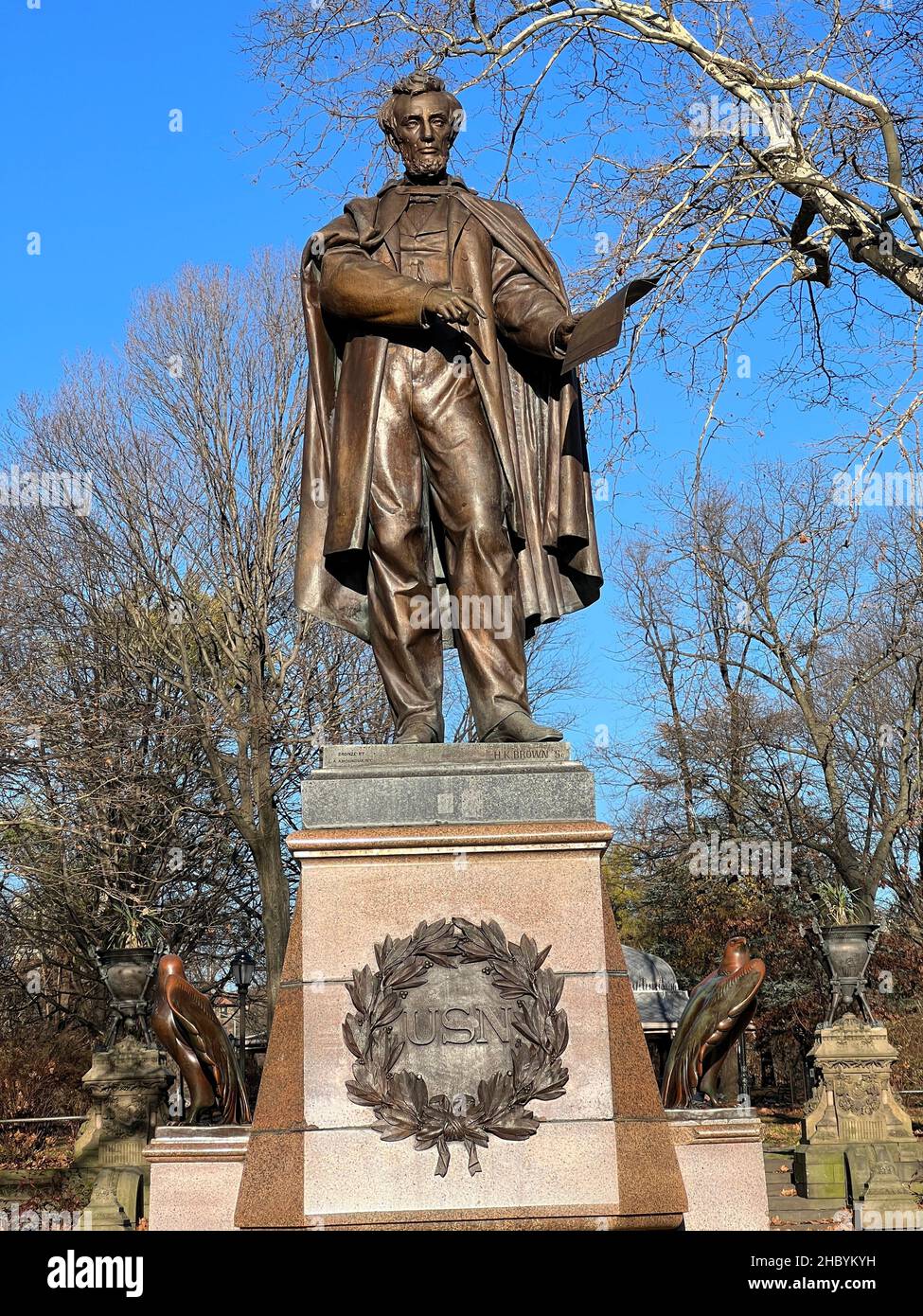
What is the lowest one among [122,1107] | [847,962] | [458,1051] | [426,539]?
[458,1051]

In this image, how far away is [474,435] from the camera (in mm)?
6148

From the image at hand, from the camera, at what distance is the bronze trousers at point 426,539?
606 cm

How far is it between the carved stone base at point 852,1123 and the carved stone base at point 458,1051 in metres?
12.8

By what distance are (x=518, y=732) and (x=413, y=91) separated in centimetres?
265

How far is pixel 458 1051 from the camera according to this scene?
521 centimetres

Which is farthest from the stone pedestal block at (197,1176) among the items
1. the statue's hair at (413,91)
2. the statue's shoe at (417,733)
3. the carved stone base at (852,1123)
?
the carved stone base at (852,1123)

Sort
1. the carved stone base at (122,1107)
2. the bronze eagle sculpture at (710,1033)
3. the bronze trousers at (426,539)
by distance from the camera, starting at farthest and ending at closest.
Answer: the carved stone base at (122,1107) → the bronze trousers at (426,539) → the bronze eagle sculpture at (710,1033)

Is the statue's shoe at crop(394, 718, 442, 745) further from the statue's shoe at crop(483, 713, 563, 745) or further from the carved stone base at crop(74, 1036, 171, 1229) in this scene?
the carved stone base at crop(74, 1036, 171, 1229)

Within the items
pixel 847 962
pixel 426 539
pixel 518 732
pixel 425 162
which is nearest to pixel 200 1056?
pixel 518 732

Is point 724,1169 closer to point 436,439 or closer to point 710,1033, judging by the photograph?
point 710,1033

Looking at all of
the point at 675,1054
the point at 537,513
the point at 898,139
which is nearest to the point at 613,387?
the point at 898,139

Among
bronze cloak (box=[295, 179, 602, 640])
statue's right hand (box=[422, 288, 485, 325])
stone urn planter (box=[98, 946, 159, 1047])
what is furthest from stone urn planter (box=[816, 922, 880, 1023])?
statue's right hand (box=[422, 288, 485, 325])

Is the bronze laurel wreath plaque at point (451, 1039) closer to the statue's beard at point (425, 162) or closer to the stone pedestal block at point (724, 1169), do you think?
the stone pedestal block at point (724, 1169)
